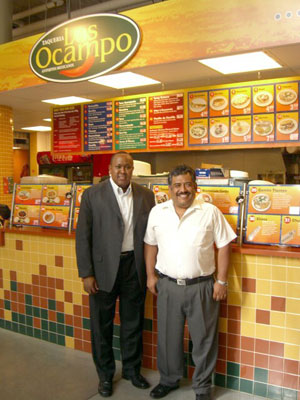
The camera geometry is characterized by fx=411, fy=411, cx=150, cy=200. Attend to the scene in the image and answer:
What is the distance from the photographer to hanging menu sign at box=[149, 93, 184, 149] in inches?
200

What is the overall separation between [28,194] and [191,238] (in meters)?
2.27

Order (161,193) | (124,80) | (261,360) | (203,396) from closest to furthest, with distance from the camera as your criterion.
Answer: (203,396), (261,360), (161,193), (124,80)

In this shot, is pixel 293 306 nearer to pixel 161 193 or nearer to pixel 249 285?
pixel 249 285

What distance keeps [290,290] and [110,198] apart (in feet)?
4.82

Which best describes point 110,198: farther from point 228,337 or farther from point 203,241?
point 228,337

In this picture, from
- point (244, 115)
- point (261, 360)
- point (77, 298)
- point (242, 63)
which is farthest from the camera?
point (244, 115)

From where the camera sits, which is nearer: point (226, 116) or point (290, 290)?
point (290, 290)

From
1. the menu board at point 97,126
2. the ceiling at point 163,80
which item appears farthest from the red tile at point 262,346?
the menu board at point 97,126

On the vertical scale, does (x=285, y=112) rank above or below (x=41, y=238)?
above

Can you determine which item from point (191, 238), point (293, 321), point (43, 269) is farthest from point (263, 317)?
point (43, 269)

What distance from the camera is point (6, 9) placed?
583cm

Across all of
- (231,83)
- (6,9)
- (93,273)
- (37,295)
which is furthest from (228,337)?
(6,9)

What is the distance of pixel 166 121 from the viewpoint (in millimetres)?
5148

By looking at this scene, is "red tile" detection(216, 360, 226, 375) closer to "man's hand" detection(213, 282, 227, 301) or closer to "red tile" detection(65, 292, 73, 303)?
"man's hand" detection(213, 282, 227, 301)
